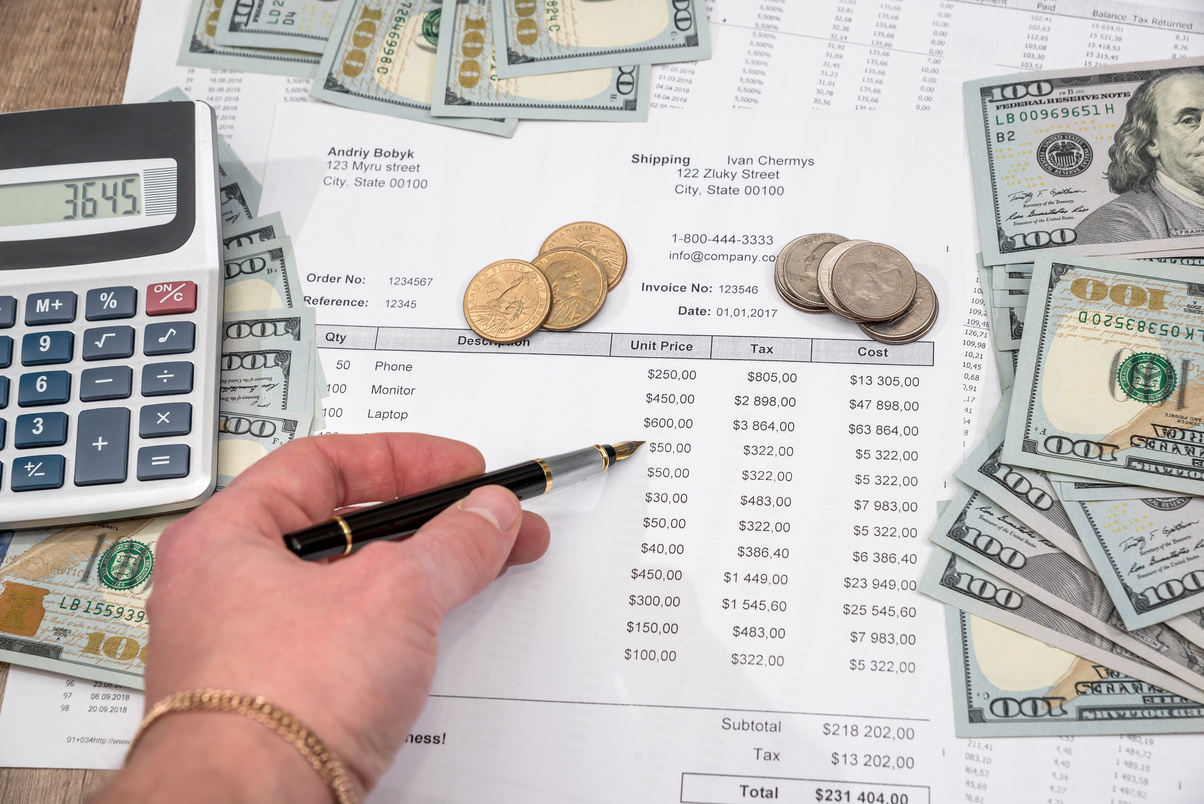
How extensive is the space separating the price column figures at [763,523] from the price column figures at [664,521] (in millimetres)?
40

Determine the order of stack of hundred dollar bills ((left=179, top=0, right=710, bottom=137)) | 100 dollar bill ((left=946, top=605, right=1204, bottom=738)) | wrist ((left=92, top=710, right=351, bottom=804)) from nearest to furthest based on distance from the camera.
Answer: wrist ((left=92, top=710, right=351, bottom=804)) < 100 dollar bill ((left=946, top=605, right=1204, bottom=738)) < stack of hundred dollar bills ((left=179, top=0, right=710, bottom=137))

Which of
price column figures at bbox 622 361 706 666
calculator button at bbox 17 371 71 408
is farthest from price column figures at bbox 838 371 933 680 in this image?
calculator button at bbox 17 371 71 408

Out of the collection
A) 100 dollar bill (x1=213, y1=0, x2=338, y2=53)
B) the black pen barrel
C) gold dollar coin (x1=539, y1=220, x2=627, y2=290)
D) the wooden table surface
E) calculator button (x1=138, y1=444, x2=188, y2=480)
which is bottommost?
calculator button (x1=138, y1=444, x2=188, y2=480)

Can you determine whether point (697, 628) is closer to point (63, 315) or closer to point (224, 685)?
point (224, 685)

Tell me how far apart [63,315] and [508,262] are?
0.43m

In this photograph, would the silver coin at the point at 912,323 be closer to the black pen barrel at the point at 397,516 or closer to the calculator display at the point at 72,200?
the black pen barrel at the point at 397,516

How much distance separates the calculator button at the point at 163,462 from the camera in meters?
0.72

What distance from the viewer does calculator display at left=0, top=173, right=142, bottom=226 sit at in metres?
0.79

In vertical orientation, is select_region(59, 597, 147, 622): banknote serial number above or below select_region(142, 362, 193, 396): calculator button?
below

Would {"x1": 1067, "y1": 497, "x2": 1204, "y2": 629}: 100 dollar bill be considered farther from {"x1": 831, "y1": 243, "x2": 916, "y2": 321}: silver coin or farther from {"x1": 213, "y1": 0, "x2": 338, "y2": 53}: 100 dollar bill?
{"x1": 213, "y1": 0, "x2": 338, "y2": 53}: 100 dollar bill

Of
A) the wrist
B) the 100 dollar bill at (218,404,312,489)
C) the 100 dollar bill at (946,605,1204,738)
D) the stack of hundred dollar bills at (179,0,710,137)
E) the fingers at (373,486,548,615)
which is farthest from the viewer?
the stack of hundred dollar bills at (179,0,710,137)

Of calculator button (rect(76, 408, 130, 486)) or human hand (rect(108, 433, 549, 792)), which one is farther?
calculator button (rect(76, 408, 130, 486))

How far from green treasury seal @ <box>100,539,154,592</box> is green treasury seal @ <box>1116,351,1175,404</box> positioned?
0.94 meters

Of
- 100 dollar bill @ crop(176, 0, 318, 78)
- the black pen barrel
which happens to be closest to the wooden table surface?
100 dollar bill @ crop(176, 0, 318, 78)
